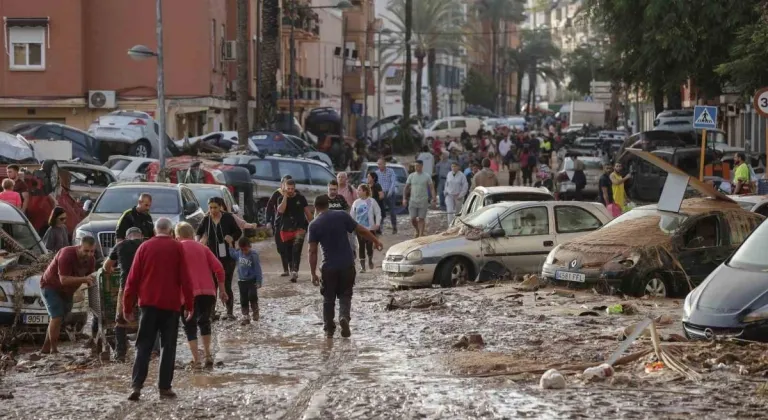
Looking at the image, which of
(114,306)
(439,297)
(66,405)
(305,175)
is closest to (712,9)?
(305,175)

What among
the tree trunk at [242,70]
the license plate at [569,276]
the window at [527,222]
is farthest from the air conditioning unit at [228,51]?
the license plate at [569,276]

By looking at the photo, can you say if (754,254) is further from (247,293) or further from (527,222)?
(527,222)

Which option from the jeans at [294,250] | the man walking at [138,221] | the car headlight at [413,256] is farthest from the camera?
the jeans at [294,250]

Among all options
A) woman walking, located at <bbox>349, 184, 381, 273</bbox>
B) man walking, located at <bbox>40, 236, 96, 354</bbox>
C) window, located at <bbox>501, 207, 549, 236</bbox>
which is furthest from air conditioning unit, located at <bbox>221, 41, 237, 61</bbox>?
man walking, located at <bbox>40, 236, 96, 354</bbox>

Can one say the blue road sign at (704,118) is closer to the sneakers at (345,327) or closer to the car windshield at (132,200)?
the car windshield at (132,200)

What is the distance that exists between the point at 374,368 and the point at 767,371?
137 inches

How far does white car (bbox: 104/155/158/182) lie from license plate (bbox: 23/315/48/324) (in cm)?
1896

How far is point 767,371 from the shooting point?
39.2 ft

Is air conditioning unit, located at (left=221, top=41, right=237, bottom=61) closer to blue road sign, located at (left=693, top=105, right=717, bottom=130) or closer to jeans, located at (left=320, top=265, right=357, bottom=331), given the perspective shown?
blue road sign, located at (left=693, top=105, right=717, bottom=130)

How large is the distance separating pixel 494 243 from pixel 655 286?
348 centimetres

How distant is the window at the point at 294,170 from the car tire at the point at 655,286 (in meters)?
16.5

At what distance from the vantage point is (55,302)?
50.0ft

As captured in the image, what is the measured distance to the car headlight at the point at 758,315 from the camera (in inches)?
520

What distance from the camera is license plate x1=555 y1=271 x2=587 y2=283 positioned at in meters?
18.9
